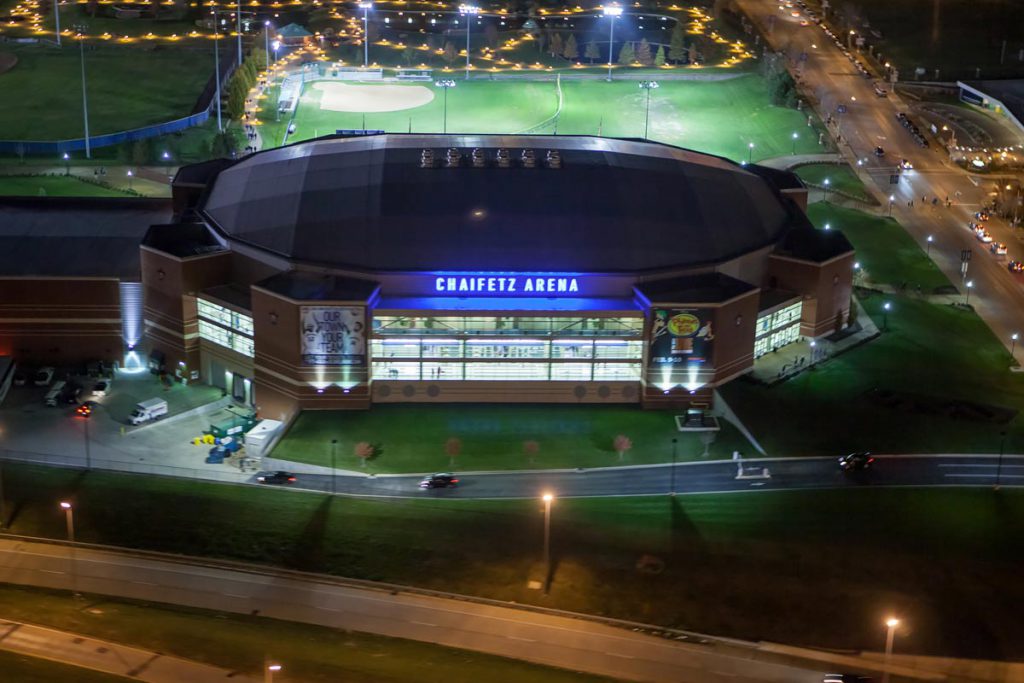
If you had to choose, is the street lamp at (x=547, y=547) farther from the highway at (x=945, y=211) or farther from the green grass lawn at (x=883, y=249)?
the green grass lawn at (x=883, y=249)

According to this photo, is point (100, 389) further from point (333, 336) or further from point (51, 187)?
point (51, 187)

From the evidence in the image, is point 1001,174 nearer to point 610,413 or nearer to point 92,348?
point 610,413

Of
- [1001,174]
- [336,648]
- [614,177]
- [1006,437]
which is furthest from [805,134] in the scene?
[336,648]

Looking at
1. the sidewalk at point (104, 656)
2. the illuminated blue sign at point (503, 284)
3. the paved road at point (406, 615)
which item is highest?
the illuminated blue sign at point (503, 284)

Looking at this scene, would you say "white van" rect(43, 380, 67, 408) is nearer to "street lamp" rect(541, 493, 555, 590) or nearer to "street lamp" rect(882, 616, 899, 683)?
"street lamp" rect(541, 493, 555, 590)

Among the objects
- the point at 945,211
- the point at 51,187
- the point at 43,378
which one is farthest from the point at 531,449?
the point at 51,187

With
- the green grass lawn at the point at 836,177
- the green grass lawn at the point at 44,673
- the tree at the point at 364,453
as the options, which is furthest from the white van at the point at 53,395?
the green grass lawn at the point at 836,177

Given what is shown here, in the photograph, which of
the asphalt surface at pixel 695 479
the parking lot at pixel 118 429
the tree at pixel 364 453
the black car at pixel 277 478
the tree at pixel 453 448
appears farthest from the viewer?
the tree at pixel 453 448
